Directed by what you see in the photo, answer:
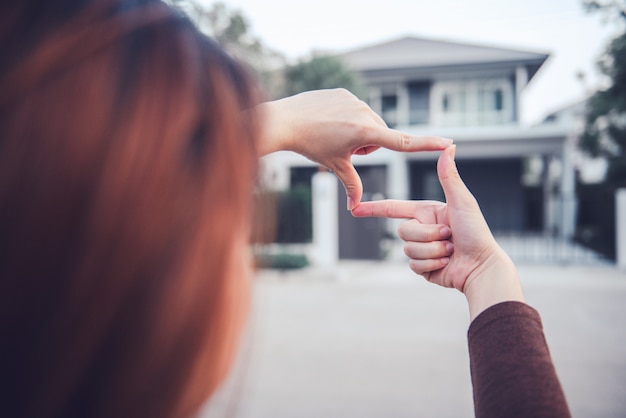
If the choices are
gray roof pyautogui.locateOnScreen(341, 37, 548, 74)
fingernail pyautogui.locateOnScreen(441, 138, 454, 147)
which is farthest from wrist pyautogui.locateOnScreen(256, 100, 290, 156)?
gray roof pyautogui.locateOnScreen(341, 37, 548, 74)

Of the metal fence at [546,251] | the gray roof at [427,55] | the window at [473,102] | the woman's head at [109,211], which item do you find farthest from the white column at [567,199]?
the woman's head at [109,211]

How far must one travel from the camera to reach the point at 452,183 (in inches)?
43.4

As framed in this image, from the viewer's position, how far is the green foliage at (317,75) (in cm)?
1371

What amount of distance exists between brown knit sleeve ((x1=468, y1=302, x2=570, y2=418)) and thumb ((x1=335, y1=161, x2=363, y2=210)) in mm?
350

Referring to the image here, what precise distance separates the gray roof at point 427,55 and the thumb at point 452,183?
16.3m

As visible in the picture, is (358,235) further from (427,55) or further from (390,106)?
(427,55)

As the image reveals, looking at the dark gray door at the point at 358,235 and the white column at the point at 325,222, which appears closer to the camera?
the white column at the point at 325,222

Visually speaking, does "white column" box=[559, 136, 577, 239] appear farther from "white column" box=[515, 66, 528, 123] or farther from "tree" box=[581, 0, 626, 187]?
"white column" box=[515, 66, 528, 123]

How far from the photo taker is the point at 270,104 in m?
0.93

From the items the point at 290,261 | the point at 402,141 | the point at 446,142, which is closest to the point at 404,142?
the point at 402,141

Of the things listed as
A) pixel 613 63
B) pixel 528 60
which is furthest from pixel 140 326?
pixel 528 60

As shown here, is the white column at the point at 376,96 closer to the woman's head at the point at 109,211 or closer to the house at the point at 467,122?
the house at the point at 467,122

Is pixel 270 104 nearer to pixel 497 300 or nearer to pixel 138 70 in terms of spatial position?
pixel 138 70

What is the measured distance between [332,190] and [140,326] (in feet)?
30.6
